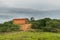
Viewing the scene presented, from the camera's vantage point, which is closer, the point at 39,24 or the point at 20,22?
the point at 39,24

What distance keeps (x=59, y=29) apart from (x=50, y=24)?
72.2 inches

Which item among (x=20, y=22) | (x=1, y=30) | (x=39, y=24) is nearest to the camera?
(x=1, y=30)

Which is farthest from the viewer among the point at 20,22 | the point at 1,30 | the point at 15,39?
the point at 20,22

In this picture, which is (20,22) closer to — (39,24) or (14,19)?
(14,19)

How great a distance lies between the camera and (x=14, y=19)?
127ft

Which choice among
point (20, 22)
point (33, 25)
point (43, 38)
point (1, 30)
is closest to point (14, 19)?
point (20, 22)

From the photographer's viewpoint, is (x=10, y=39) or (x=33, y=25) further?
(x=33, y=25)

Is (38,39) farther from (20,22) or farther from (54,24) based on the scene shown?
(20,22)

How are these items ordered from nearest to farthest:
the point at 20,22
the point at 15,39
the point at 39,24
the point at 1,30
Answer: the point at 15,39, the point at 1,30, the point at 39,24, the point at 20,22

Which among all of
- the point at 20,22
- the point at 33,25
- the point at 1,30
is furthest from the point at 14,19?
the point at 1,30

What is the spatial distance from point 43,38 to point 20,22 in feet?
60.1

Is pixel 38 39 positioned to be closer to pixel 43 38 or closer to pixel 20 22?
pixel 43 38

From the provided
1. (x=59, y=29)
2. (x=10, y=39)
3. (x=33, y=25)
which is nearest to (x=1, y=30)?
(x=33, y=25)

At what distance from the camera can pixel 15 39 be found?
1891cm
